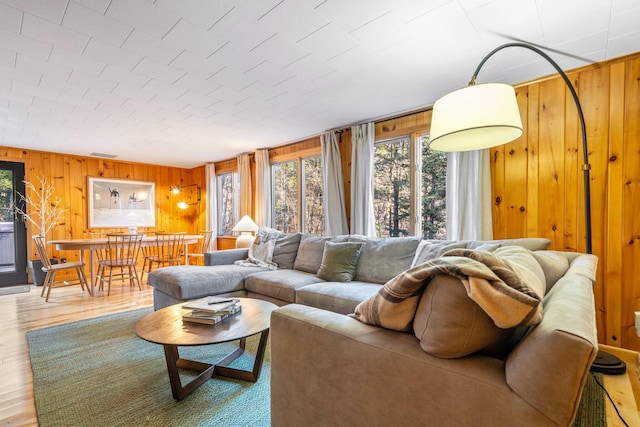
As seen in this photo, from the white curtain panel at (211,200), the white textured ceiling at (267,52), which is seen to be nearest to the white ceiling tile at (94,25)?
the white textured ceiling at (267,52)

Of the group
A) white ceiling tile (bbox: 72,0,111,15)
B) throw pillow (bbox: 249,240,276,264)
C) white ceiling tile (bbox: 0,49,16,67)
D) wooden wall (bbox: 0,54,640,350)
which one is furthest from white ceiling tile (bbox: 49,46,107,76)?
wooden wall (bbox: 0,54,640,350)

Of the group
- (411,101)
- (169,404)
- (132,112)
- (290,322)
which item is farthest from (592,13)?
(132,112)

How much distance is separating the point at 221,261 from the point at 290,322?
2727mm

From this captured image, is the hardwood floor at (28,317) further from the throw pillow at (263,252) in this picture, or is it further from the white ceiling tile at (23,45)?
the white ceiling tile at (23,45)

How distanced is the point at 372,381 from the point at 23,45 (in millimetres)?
2817

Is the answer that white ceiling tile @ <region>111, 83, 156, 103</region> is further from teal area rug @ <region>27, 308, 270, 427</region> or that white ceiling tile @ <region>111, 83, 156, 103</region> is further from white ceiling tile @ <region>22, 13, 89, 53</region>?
teal area rug @ <region>27, 308, 270, 427</region>

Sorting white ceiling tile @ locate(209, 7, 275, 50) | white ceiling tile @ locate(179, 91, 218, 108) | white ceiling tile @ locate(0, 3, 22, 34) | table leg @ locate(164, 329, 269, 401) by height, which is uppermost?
white ceiling tile @ locate(209, 7, 275, 50)

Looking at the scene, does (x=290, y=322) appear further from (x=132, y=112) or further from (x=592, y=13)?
(x=132, y=112)

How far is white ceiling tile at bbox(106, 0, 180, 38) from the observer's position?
1.64m

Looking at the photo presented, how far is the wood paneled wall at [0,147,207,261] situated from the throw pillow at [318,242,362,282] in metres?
4.37

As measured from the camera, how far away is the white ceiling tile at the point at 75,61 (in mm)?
2111

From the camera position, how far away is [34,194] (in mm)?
5020

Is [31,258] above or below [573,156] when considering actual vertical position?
below

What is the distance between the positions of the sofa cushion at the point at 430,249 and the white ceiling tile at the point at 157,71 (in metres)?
2.37
